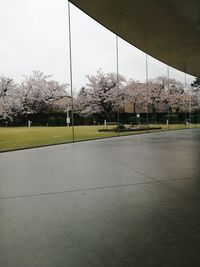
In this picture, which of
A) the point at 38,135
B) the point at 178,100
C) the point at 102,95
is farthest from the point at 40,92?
the point at 178,100

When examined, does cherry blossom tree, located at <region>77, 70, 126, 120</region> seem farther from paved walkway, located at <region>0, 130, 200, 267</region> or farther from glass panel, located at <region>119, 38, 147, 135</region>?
paved walkway, located at <region>0, 130, 200, 267</region>

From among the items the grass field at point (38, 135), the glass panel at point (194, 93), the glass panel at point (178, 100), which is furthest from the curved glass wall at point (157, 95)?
the grass field at point (38, 135)

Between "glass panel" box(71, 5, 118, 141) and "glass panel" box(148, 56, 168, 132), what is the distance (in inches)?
137

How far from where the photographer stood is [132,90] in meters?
17.2

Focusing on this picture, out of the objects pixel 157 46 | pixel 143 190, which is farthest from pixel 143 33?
pixel 143 190

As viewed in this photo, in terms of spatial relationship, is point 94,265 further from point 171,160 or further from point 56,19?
point 56,19

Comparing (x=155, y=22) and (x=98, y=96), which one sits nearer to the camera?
(x=155, y=22)

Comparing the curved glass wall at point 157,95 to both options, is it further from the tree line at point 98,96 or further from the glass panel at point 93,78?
the glass panel at point 93,78

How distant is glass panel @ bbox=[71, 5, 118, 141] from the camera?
12.8 metres

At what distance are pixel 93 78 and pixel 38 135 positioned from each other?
4.08 m

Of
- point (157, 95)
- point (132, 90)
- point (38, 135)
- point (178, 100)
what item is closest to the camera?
point (38, 135)

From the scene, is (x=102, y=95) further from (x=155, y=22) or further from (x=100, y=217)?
(x=100, y=217)

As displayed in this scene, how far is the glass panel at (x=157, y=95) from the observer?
60.9 ft

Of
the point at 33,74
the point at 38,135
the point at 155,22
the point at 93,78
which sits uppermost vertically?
the point at 155,22
